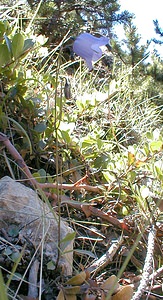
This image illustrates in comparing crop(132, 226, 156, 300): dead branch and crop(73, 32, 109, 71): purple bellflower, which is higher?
crop(73, 32, 109, 71): purple bellflower

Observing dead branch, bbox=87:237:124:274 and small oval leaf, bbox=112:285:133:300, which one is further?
dead branch, bbox=87:237:124:274

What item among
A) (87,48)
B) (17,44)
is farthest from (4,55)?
(87,48)

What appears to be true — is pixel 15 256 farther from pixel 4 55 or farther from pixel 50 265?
pixel 4 55

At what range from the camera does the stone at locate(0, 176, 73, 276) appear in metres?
0.67

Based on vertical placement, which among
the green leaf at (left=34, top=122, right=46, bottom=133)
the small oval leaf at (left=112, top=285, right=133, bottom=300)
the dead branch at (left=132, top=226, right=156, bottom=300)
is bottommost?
the small oval leaf at (left=112, top=285, right=133, bottom=300)

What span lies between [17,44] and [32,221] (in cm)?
43

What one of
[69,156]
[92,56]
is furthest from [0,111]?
[92,56]

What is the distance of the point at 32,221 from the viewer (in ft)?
2.30

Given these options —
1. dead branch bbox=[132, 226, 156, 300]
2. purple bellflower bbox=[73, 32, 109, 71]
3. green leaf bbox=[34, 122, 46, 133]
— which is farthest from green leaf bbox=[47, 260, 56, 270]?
green leaf bbox=[34, 122, 46, 133]

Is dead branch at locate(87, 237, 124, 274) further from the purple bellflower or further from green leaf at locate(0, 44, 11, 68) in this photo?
green leaf at locate(0, 44, 11, 68)

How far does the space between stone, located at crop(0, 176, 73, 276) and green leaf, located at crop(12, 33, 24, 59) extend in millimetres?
320

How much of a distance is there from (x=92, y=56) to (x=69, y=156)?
446 mm

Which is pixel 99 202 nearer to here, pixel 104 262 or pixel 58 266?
pixel 104 262

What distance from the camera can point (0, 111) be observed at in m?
0.92
